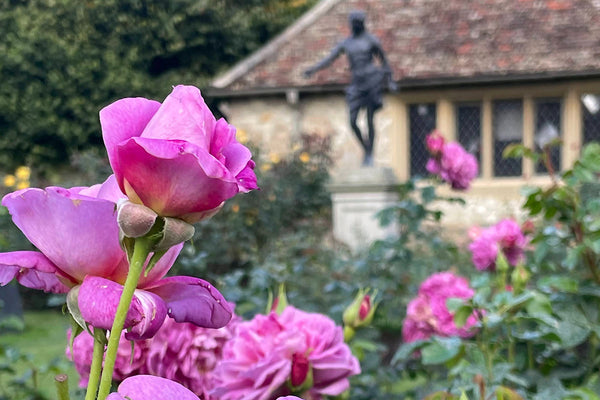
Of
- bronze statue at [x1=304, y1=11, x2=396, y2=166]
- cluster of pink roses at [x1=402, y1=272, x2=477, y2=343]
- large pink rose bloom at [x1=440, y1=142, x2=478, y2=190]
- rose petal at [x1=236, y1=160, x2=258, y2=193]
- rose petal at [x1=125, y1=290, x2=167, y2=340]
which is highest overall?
bronze statue at [x1=304, y1=11, x2=396, y2=166]

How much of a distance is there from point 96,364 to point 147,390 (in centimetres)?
5

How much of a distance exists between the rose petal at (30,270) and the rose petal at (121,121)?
0.07m

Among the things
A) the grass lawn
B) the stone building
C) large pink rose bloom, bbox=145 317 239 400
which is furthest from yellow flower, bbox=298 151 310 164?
large pink rose bloom, bbox=145 317 239 400

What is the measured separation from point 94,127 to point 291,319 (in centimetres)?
1227

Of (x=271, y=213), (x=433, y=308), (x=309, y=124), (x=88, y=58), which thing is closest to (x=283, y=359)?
(x=433, y=308)

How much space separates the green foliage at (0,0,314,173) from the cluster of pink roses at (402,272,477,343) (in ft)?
36.8

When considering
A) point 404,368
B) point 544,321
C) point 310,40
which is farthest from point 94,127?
point 544,321

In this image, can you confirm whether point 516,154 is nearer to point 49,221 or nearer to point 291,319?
point 291,319

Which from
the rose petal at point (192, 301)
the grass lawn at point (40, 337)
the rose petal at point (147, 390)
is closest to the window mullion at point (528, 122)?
the grass lawn at point (40, 337)

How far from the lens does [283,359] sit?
86 centimetres

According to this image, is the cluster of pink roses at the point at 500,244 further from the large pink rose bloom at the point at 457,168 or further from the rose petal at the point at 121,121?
the rose petal at the point at 121,121

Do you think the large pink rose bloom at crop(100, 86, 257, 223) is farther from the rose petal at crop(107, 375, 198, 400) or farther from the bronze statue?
the bronze statue

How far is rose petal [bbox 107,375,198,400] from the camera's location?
0.35 meters

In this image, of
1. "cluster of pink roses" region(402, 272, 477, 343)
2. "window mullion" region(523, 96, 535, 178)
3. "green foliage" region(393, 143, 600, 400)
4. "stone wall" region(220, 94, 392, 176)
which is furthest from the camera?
"stone wall" region(220, 94, 392, 176)
